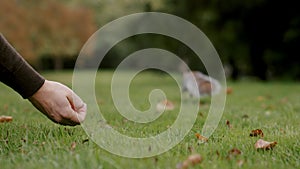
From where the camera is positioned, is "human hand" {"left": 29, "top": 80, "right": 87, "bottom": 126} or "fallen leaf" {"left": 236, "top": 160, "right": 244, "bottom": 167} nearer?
"fallen leaf" {"left": 236, "top": 160, "right": 244, "bottom": 167}

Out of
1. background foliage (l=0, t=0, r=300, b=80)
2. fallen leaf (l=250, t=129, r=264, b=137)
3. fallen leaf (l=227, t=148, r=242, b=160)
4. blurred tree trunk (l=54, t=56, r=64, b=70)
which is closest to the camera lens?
fallen leaf (l=227, t=148, r=242, b=160)

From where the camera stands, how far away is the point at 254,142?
1.90 m

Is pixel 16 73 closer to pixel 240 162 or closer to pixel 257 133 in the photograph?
pixel 240 162

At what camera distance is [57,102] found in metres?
1.86

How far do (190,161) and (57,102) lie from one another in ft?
2.41

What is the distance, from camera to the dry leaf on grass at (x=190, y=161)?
1.43 metres

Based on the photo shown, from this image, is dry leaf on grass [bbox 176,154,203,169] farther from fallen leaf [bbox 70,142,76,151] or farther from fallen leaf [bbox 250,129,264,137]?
fallen leaf [bbox 250,129,264,137]

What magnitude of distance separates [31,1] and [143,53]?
5673 mm

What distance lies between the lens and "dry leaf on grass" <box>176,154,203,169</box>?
4.71ft

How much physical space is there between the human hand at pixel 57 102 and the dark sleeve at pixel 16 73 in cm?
4

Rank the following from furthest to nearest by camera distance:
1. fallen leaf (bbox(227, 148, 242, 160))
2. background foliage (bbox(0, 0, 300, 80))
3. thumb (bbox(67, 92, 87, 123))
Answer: background foliage (bbox(0, 0, 300, 80))
thumb (bbox(67, 92, 87, 123))
fallen leaf (bbox(227, 148, 242, 160))

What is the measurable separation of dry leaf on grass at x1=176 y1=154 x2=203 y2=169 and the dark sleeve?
784 mm

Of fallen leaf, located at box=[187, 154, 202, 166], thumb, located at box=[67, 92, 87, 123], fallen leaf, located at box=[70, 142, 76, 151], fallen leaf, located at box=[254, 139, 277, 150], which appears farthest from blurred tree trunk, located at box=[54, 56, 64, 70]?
fallen leaf, located at box=[187, 154, 202, 166]

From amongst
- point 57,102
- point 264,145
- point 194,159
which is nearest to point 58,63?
point 57,102
